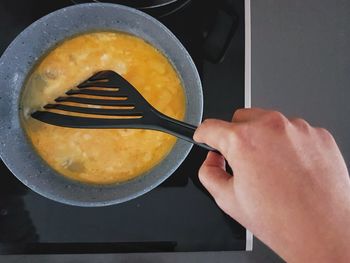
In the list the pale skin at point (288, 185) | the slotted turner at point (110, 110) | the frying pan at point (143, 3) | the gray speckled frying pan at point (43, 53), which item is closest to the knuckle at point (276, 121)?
the pale skin at point (288, 185)

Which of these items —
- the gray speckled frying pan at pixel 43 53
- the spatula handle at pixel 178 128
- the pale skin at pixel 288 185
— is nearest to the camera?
the pale skin at pixel 288 185

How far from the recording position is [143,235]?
79cm

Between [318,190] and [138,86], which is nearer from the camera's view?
[318,190]

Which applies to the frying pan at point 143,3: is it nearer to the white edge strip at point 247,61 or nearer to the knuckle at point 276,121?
the white edge strip at point 247,61

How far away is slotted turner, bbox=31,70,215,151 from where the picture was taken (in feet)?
2.05

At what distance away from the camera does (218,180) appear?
1.82 feet

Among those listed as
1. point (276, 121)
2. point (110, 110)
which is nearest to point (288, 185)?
point (276, 121)

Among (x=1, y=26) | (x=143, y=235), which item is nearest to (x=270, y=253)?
(x=143, y=235)

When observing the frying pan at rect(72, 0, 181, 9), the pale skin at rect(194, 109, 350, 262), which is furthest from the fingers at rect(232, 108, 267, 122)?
the frying pan at rect(72, 0, 181, 9)

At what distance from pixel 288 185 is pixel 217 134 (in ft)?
0.31

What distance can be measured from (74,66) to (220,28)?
26 centimetres

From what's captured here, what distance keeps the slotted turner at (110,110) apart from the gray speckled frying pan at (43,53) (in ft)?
0.23

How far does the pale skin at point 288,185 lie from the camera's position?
49 cm

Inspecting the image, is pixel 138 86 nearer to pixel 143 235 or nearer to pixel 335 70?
pixel 143 235
